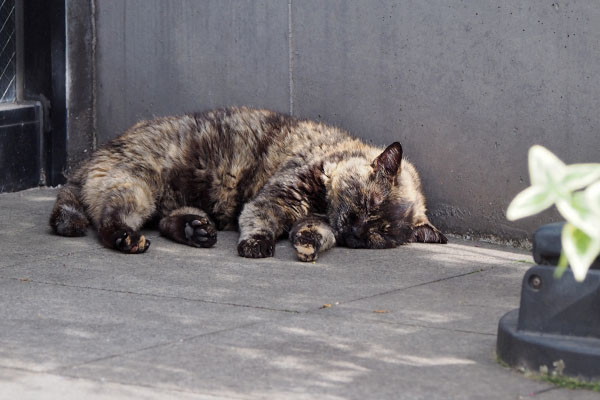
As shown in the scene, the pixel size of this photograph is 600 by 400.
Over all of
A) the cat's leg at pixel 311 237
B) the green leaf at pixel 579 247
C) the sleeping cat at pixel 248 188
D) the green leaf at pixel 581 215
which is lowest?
the cat's leg at pixel 311 237

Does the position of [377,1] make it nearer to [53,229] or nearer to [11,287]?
[53,229]

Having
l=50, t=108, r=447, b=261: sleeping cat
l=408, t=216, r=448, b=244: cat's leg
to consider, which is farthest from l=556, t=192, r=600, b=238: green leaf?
l=408, t=216, r=448, b=244: cat's leg

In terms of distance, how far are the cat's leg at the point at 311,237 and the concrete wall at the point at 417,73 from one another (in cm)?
105

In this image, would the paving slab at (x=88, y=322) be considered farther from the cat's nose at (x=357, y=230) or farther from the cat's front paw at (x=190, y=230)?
the cat's nose at (x=357, y=230)

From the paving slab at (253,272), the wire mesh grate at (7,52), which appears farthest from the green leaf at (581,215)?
the wire mesh grate at (7,52)

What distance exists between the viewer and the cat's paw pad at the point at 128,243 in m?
5.62

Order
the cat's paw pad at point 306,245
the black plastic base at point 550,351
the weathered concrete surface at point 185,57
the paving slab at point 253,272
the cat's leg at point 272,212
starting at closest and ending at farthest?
the black plastic base at point 550,351 < the paving slab at point 253,272 < the cat's paw pad at point 306,245 < the cat's leg at point 272,212 < the weathered concrete surface at point 185,57

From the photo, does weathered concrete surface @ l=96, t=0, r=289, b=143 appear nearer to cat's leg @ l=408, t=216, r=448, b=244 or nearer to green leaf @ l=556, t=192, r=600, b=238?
cat's leg @ l=408, t=216, r=448, b=244

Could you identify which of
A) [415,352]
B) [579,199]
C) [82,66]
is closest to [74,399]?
[415,352]

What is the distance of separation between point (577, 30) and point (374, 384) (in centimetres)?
340

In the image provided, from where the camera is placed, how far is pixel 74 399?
304cm

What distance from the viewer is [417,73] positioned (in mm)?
6480

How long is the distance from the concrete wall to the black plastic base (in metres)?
2.68

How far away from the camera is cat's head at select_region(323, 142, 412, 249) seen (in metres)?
5.97
